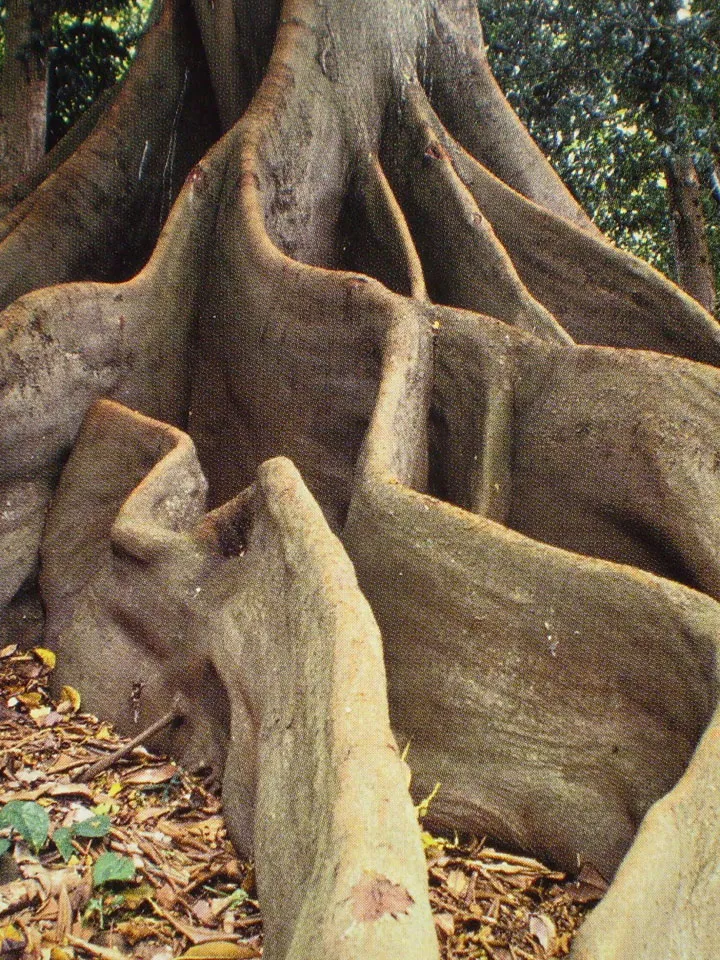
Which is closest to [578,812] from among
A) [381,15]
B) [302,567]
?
[302,567]

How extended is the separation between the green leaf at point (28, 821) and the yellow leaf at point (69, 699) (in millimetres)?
1013

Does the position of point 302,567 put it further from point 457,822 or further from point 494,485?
point 494,485

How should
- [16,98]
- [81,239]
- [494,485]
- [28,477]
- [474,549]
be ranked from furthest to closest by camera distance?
Result: [16,98] < [81,239] < [28,477] < [494,485] < [474,549]

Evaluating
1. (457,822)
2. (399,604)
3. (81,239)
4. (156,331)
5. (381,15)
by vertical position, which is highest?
(381,15)

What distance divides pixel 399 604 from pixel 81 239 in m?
3.79

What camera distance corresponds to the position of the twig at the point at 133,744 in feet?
11.1

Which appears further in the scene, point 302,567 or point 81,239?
point 81,239

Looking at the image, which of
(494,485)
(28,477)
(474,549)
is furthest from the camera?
(28,477)

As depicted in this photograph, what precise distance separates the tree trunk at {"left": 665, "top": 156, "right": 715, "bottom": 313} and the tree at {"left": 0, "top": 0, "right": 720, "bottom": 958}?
3.74 m

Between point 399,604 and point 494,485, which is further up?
point 494,485

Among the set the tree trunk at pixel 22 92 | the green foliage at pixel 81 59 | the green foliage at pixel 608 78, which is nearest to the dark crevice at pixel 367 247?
the tree trunk at pixel 22 92

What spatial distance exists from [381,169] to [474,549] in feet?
12.0

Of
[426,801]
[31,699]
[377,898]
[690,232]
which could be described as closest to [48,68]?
[31,699]

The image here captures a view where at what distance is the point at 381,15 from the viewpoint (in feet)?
20.7
